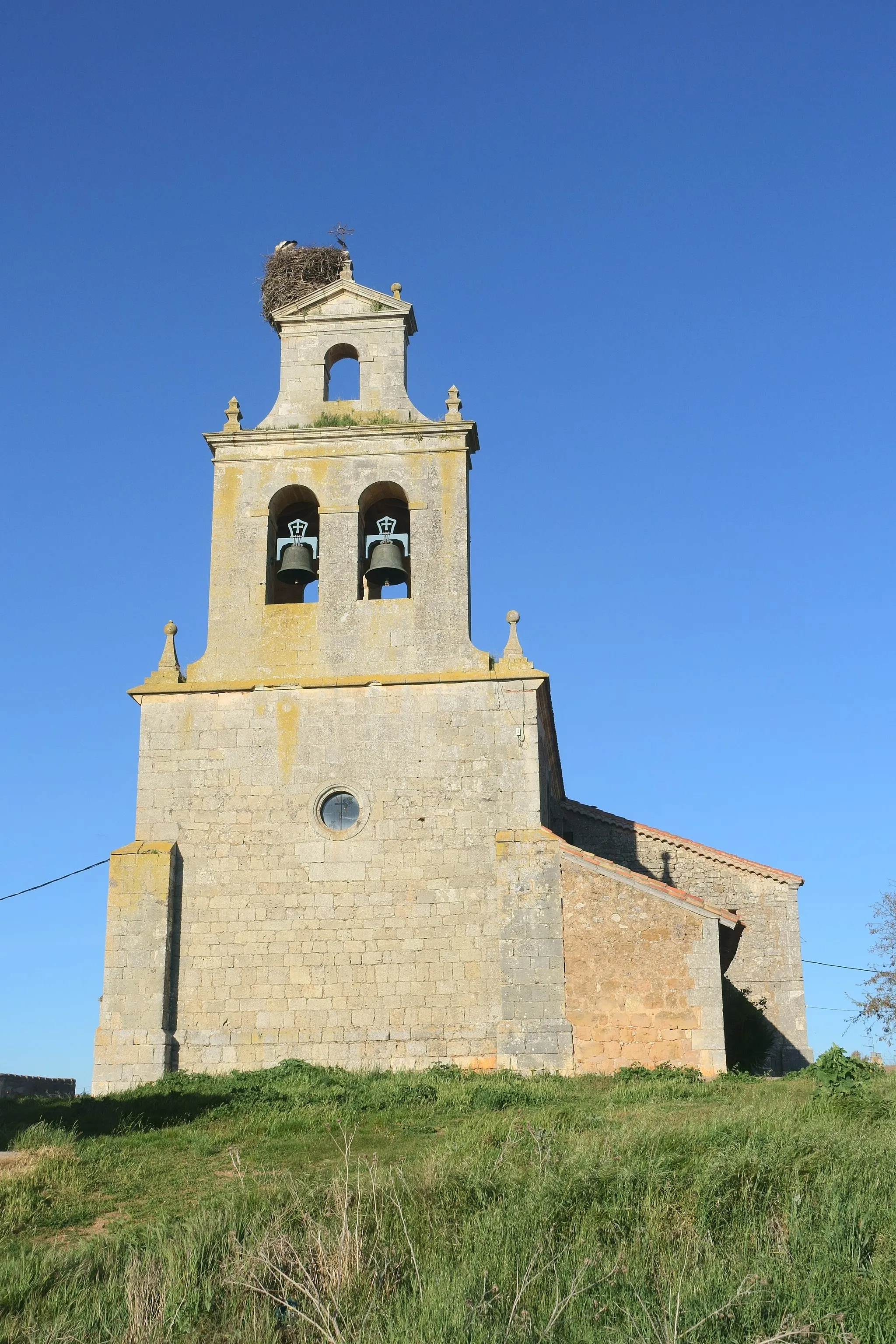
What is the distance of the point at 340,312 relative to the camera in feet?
61.1

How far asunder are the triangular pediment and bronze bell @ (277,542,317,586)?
3538 millimetres

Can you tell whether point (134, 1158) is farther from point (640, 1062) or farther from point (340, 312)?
point (340, 312)

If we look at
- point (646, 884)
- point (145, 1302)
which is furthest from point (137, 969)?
point (145, 1302)

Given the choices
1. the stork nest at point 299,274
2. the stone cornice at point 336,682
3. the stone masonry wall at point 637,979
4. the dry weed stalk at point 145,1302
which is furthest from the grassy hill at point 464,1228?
the stork nest at point 299,274

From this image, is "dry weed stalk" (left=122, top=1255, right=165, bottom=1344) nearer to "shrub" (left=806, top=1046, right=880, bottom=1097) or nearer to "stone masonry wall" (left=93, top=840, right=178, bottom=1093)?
"shrub" (left=806, top=1046, right=880, bottom=1097)

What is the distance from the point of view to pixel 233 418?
1831 cm

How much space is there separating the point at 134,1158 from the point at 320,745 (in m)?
6.89

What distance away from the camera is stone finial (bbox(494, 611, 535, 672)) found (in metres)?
16.8

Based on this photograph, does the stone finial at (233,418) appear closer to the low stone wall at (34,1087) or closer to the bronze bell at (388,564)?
the bronze bell at (388,564)

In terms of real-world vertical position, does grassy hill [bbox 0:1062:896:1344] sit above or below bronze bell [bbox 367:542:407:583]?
below

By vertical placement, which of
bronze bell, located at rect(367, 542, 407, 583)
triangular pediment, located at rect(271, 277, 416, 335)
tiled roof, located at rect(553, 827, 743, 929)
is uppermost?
triangular pediment, located at rect(271, 277, 416, 335)

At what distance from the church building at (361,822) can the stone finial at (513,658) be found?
147 mm

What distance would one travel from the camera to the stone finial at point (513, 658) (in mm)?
16766

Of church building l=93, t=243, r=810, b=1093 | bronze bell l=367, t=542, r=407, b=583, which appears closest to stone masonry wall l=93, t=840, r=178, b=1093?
church building l=93, t=243, r=810, b=1093
